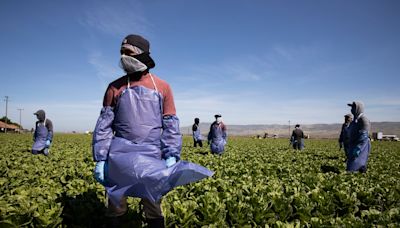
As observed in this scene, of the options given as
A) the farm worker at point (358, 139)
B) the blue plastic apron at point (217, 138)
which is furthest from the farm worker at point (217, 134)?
the farm worker at point (358, 139)

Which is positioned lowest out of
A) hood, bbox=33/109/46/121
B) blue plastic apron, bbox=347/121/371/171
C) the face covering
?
blue plastic apron, bbox=347/121/371/171

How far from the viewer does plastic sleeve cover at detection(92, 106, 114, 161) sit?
298 cm

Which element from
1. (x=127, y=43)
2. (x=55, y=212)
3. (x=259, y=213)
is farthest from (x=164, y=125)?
→ (x=259, y=213)

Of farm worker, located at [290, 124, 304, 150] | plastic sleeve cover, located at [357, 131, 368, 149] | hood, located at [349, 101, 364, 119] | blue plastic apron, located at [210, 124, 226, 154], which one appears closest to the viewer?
plastic sleeve cover, located at [357, 131, 368, 149]

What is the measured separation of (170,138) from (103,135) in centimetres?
64

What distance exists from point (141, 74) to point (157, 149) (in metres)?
0.78

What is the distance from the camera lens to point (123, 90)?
3.15m

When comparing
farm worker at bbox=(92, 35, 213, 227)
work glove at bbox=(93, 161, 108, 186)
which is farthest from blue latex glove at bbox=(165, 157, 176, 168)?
work glove at bbox=(93, 161, 108, 186)

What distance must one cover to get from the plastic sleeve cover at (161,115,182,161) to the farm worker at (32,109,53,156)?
32.7 feet

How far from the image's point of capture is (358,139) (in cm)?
866

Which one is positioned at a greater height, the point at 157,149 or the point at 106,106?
the point at 106,106

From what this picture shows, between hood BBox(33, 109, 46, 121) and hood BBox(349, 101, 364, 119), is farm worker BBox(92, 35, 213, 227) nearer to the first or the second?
hood BBox(349, 101, 364, 119)

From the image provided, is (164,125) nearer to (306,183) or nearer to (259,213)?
(259,213)

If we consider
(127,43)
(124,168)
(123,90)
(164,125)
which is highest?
(127,43)
